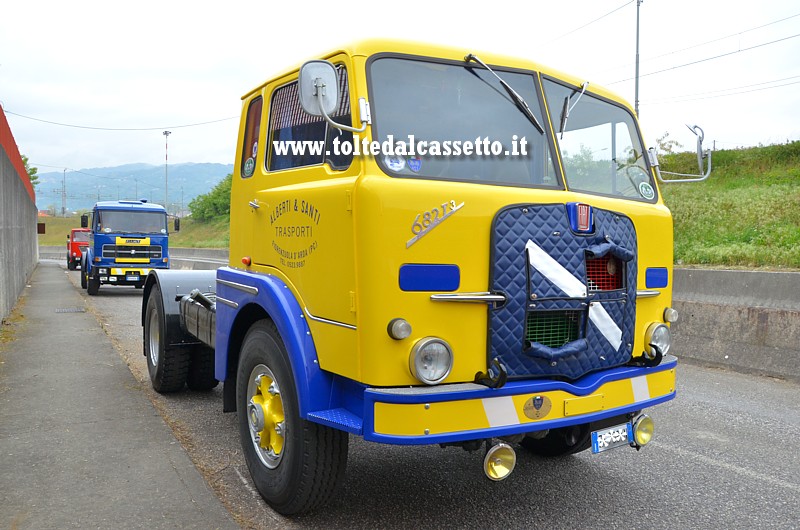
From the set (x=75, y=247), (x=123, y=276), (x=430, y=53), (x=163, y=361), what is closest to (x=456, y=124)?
(x=430, y=53)

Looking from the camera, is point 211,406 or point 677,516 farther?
point 211,406

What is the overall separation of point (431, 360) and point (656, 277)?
162 cm

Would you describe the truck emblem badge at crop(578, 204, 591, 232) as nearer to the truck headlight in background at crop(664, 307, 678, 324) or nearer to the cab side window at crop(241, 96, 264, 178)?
the truck headlight in background at crop(664, 307, 678, 324)

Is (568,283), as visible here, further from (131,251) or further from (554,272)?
(131,251)

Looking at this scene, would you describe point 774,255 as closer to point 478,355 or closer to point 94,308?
point 478,355

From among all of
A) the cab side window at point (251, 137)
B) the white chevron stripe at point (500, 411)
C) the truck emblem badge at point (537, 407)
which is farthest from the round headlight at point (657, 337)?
the cab side window at point (251, 137)

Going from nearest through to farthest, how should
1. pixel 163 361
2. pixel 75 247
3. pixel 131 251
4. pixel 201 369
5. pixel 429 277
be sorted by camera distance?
pixel 429 277 → pixel 163 361 → pixel 201 369 → pixel 131 251 → pixel 75 247

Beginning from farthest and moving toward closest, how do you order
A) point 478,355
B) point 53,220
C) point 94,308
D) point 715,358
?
point 53,220 → point 94,308 → point 715,358 → point 478,355

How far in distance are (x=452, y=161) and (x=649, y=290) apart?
1.38 m

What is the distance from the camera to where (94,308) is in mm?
15383

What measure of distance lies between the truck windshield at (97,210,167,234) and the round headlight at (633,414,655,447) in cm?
1785

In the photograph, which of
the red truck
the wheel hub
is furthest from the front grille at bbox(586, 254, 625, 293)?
the red truck

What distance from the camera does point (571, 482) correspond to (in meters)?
4.43

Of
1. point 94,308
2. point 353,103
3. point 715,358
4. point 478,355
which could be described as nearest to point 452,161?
point 353,103
